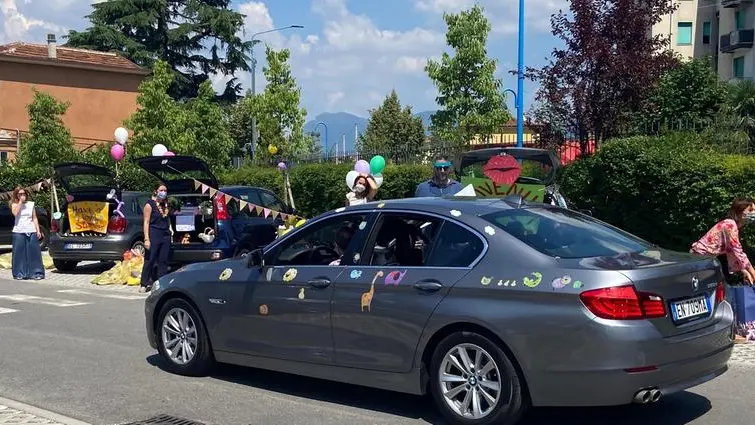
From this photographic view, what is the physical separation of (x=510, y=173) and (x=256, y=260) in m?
5.35

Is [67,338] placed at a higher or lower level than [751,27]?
lower

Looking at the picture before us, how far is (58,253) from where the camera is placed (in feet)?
53.0

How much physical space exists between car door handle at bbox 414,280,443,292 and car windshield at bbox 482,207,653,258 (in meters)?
0.60

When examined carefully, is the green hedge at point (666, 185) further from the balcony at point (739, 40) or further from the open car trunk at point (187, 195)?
the balcony at point (739, 40)

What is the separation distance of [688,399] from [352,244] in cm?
288

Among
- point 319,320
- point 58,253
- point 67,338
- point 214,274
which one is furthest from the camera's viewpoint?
point 58,253

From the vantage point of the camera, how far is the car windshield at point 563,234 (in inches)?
221

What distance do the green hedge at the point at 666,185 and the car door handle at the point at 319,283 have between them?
6881mm

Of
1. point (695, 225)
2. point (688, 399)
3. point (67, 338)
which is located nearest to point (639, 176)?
point (695, 225)

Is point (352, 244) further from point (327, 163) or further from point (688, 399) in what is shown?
point (327, 163)

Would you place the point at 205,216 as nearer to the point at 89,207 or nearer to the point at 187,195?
the point at 187,195

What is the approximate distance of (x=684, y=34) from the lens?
55.3m

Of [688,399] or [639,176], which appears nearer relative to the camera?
[688,399]

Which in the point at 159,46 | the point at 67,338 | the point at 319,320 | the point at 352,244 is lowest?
the point at 67,338
